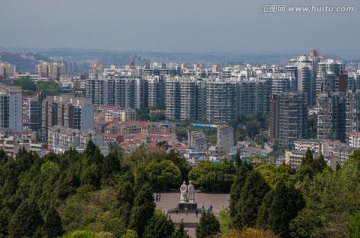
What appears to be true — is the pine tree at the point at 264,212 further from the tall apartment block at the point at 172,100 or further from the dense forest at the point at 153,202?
the tall apartment block at the point at 172,100

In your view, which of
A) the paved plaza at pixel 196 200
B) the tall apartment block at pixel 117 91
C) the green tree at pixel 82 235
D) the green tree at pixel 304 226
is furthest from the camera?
the tall apartment block at pixel 117 91

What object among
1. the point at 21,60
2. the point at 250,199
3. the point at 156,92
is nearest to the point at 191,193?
the point at 250,199

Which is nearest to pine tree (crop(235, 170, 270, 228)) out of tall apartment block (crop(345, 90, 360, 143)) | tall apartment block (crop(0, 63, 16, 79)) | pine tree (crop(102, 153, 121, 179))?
pine tree (crop(102, 153, 121, 179))

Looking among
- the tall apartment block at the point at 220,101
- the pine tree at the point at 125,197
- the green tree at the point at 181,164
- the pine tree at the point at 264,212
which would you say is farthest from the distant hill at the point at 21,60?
the pine tree at the point at 264,212

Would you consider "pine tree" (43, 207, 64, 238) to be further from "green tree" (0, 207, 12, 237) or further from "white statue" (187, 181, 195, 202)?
"white statue" (187, 181, 195, 202)

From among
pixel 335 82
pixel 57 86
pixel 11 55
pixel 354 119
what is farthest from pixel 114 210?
pixel 11 55

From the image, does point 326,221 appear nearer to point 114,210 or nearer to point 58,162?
point 114,210
